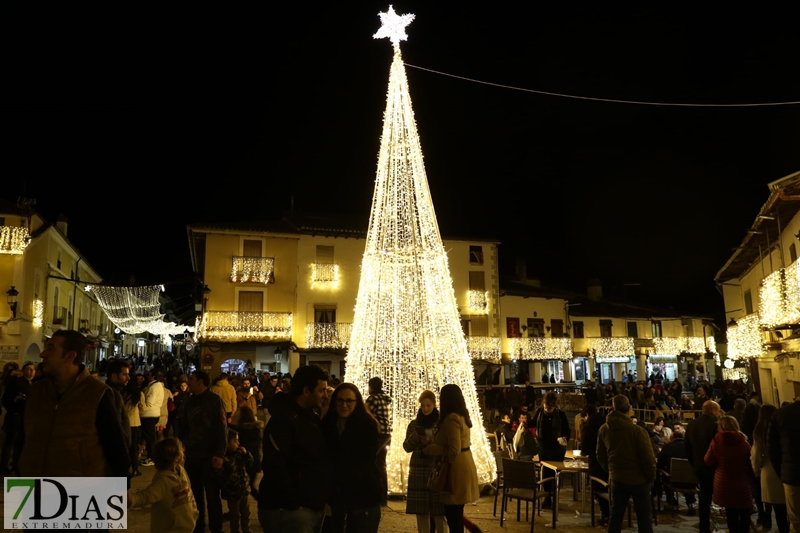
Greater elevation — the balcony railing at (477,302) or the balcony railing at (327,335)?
the balcony railing at (477,302)

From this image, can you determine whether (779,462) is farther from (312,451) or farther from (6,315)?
(6,315)

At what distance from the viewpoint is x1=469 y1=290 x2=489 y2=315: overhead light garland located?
30.9 meters

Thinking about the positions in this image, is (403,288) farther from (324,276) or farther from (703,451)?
(324,276)

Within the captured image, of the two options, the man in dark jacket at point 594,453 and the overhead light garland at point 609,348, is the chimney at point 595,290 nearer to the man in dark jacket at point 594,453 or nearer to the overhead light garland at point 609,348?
the overhead light garland at point 609,348

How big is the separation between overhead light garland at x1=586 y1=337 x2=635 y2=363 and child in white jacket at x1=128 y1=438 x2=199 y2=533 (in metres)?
36.8

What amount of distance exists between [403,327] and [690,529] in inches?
182

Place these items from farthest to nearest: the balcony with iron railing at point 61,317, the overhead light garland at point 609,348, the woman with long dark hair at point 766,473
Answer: the overhead light garland at point 609,348, the balcony with iron railing at point 61,317, the woman with long dark hair at point 766,473

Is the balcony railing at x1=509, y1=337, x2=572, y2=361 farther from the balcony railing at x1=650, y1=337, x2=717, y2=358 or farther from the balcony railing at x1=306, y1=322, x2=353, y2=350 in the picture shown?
the balcony railing at x1=306, y1=322, x2=353, y2=350

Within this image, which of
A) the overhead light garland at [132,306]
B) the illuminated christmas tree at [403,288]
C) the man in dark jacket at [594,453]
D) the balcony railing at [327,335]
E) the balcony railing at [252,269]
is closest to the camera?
the man in dark jacket at [594,453]

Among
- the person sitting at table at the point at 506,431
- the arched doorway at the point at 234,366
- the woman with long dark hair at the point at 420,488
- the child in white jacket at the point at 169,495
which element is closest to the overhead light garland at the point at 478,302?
the arched doorway at the point at 234,366

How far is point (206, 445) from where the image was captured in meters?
5.51

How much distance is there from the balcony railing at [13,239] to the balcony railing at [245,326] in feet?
24.7

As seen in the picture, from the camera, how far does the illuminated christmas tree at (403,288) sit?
28.6 feet
